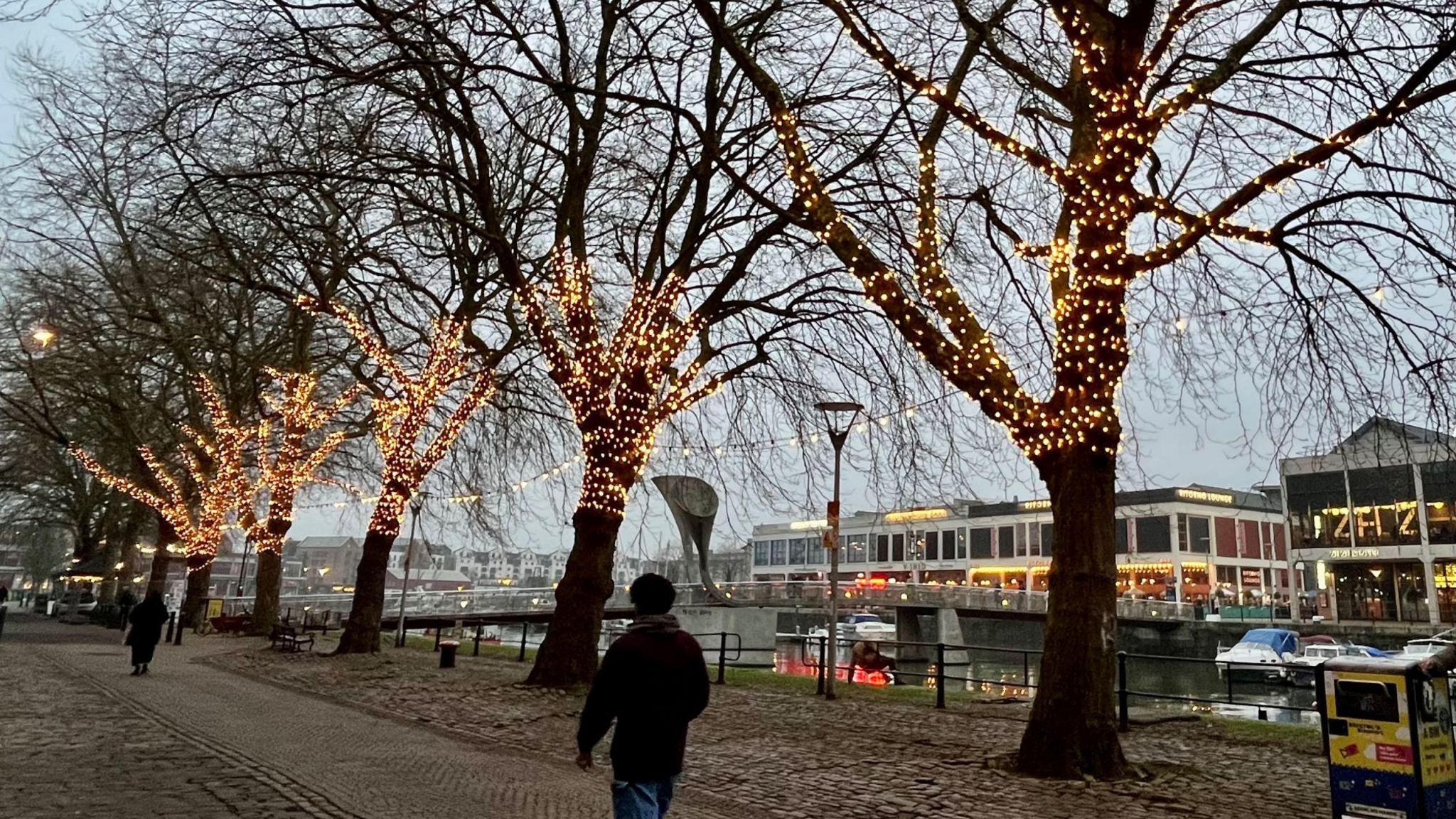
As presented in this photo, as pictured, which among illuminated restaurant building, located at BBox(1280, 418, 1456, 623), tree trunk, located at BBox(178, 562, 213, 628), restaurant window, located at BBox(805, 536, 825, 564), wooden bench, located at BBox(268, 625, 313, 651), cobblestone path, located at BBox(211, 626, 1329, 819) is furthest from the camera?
restaurant window, located at BBox(805, 536, 825, 564)

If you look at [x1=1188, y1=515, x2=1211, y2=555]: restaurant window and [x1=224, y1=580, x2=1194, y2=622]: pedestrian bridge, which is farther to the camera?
[x1=1188, y1=515, x2=1211, y2=555]: restaurant window

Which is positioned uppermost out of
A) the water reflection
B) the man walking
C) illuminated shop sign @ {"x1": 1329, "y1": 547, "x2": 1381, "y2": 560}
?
illuminated shop sign @ {"x1": 1329, "y1": 547, "x2": 1381, "y2": 560}

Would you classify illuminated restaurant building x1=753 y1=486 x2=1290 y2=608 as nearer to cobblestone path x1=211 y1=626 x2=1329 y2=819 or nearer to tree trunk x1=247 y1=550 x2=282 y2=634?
tree trunk x1=247 y1=550 x2=282 y2=634

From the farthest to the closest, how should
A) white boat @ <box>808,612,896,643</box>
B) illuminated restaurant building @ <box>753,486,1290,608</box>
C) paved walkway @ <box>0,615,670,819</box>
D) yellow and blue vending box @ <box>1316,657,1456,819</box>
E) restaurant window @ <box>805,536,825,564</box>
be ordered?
restaurant window @ <box>805,536,825,564</box> < illuminated restaurant building @ <box>753,486,1290,608</box> < white boat @ <box>808,612,896,643</box> < paved walkway @ <box>0,615,670,819</box> < yellow and blue vending box @ <box>1316,657,1456,819</box>

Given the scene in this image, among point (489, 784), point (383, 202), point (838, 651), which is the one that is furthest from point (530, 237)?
point (838, 651)

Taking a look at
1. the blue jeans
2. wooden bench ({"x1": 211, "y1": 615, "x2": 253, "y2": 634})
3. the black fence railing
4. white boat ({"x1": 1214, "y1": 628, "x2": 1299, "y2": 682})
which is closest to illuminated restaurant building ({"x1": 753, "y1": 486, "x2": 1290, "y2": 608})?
the black fence railing

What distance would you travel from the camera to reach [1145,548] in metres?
70.4

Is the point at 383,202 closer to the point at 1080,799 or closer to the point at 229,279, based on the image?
the point at 229,279

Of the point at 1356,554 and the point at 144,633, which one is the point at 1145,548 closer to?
the point at 1356,554

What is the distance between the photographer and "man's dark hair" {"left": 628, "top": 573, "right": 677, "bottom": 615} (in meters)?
3.98

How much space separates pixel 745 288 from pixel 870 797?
10220 millimetres

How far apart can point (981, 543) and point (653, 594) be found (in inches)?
3162

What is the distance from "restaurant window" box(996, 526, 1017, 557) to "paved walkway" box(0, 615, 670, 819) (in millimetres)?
71505

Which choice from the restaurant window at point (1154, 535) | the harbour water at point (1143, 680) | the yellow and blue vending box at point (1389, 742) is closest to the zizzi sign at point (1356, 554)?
the harbour water at point (1143, 680)
